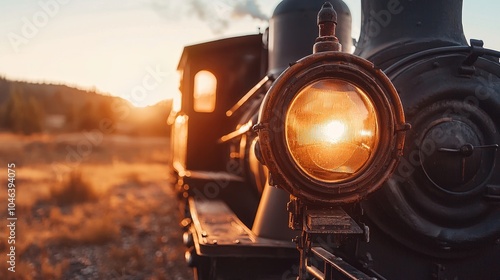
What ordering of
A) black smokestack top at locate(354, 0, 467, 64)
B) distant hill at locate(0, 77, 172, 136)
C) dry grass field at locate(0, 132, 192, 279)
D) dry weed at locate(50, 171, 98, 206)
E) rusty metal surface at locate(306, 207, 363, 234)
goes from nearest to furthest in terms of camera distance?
1. rusty metal surface at locate(306, 207, 363, 234)
2. black smokestack top at locate(354, 0, 467, 64)
3. dry grass field at locate(0, 132, 192, 279)
4. dry weed at locate(50, 171, 98, 206)
5. distant hill at locate(0, 77, 172, 136)

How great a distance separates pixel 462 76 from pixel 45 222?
26.4ft

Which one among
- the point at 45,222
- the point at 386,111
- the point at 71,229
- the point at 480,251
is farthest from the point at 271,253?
the point at 45,222

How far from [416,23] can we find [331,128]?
128 cm

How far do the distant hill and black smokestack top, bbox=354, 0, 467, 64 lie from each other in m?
25.5

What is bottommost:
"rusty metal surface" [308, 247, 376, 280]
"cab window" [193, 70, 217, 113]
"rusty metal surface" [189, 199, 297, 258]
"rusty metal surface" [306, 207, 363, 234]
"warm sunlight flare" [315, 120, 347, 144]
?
"rusty metal surface" [189, 199, 297, 258]

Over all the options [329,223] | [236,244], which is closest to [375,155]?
[329,223]

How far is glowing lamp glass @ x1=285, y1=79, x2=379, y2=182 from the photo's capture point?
160 cm

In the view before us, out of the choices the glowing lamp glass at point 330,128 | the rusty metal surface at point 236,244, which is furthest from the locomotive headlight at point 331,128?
the rusty metal surface at point 236,244

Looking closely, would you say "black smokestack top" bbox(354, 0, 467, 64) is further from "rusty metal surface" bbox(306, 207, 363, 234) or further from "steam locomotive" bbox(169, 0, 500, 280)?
"rusty metal surface" bbox(306, 207, 363, 234)

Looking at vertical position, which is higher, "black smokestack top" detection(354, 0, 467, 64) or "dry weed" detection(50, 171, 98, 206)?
"black smokestack top" detection(354, 0, 467, 64)

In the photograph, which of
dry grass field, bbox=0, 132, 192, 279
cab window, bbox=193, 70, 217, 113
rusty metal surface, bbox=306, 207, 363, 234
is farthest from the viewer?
cab window, bbox=193, 70, 217, 113

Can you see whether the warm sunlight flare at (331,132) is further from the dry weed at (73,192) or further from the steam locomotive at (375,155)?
the dry weed at (73,192)

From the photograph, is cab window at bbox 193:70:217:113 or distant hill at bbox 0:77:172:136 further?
distant hill at bbox 0:77:172:136

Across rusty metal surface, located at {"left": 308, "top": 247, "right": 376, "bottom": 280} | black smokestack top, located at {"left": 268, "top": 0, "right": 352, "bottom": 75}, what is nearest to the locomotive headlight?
rusty metal surface, located at {"left": 308, "top": 247, "right": 376, "bottom": 280}
